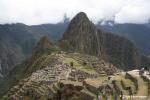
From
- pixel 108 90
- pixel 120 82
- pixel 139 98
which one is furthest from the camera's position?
pixel 120 82

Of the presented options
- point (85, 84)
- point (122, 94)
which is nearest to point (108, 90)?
point (122, 94)

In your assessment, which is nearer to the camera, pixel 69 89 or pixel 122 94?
pixel 122 94

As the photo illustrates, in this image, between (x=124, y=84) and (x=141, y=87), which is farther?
(x=124, y=84)

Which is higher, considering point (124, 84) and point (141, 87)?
point (124, 84)

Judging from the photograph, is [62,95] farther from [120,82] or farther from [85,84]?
[120,82]

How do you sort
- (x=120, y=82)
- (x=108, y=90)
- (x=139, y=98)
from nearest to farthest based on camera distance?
(x=139, y=98), (x=108, y=90), (x=120, y=82)

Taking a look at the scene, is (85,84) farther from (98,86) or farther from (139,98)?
(139,98)

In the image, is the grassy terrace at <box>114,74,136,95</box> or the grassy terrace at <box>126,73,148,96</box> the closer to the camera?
the grassy terrace at <box>126,73,148,96</box>

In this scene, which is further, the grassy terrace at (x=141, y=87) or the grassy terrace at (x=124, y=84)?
the grassy terrace at (x=124, y=84)

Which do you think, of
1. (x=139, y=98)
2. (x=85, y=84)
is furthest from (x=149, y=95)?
(x=85, y=84)
